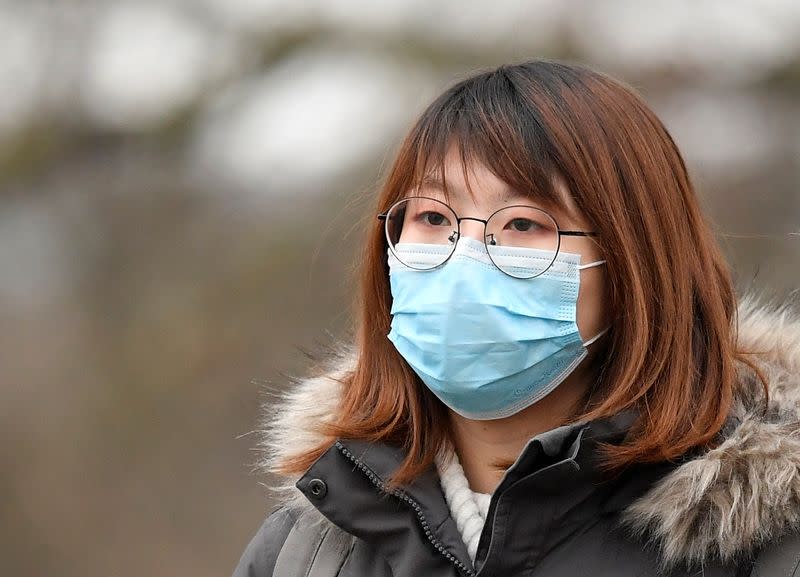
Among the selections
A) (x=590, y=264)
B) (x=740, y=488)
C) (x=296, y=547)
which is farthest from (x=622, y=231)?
(x=296, y=547)

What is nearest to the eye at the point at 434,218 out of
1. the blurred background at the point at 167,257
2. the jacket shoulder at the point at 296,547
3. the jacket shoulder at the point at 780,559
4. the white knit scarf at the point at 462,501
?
the white knit scarf at the point at 462,501

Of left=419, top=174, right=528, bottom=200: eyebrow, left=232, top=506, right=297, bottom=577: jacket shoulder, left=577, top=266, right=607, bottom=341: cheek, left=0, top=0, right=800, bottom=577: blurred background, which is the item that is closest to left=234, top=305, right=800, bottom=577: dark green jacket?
left=232, top=506, right=297, bottom=577: jacket shoulder

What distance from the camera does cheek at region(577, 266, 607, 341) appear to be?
219 centimetres

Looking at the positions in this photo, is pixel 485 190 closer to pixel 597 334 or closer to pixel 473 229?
pixel 473 229

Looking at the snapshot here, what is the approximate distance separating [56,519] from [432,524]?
21.0ft

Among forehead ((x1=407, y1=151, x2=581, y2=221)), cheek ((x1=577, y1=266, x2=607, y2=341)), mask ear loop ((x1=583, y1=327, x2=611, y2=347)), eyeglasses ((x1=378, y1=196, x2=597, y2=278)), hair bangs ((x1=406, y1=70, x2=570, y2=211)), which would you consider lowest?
mask ear loop ((x1=583, y1=327, x2=611, y2=347))

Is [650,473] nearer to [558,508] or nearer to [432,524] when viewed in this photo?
[558,508]

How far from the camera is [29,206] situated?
342 inches

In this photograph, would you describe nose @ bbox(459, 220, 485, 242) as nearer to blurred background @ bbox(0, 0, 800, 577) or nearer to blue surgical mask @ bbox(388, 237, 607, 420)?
blue surgical mask @ bbox(388, 237, 607, 420)

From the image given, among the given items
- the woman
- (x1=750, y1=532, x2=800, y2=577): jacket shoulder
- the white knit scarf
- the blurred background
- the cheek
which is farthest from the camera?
the blurred background

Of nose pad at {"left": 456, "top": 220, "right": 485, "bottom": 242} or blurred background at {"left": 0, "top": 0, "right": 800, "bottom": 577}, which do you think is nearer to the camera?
nose pad at {"left": 456, "top": 220, "right": 485, "bottom": 242}

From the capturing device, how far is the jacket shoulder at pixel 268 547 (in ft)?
7.74

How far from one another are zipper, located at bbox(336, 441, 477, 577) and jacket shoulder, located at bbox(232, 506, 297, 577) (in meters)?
0.26

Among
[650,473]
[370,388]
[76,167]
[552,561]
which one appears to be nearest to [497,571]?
[552,561]
